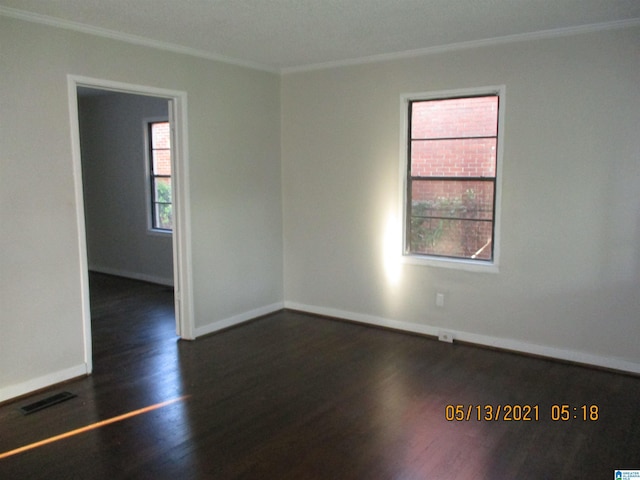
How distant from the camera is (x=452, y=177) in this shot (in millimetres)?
4582

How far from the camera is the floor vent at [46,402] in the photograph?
11.0 ft

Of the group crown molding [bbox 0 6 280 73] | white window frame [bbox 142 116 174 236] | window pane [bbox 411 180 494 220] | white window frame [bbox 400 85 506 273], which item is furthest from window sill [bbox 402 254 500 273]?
white window frame [bbox 142 116 174 236]

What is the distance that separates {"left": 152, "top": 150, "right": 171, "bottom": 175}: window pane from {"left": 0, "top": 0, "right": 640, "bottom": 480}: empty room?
191cm

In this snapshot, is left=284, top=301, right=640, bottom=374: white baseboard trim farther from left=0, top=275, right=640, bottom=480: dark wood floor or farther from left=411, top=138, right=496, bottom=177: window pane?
left=411, top=138, right=496, bottom=177: window pane

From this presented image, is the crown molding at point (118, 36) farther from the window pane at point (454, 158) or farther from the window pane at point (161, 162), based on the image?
the window pane at point (161, 162)

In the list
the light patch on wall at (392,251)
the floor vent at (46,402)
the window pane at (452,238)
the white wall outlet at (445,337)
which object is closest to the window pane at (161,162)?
the light patch on wall at (392,251)

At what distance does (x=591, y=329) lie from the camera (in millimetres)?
4020

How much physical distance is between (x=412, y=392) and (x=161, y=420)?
1.64 metres

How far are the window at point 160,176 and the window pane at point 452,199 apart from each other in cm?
349

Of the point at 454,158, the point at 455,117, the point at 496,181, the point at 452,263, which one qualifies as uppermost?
the point at 455,117

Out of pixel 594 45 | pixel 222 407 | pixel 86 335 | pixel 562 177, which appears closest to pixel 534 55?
pixel 594 45

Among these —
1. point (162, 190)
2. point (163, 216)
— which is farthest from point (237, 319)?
point (162, 190)

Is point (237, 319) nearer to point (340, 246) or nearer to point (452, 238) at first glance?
point (340, 246)

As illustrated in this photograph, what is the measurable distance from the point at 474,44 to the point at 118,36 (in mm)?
2734
